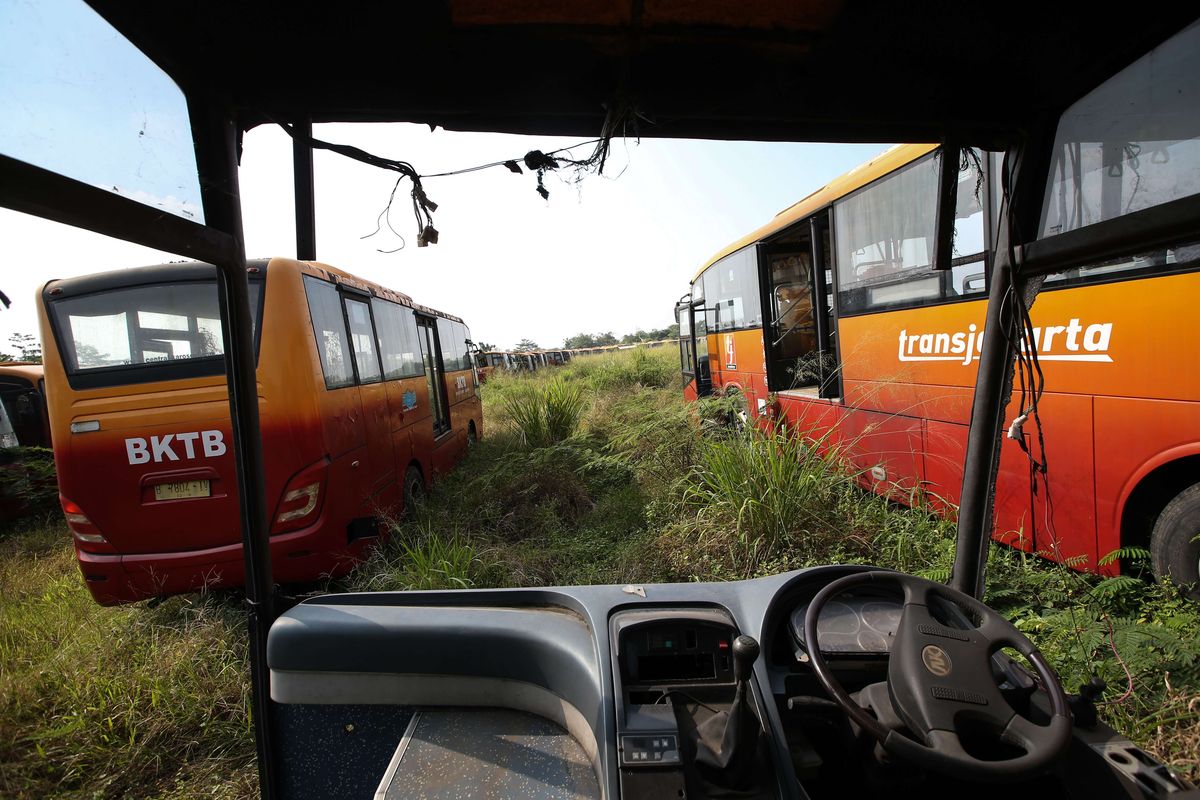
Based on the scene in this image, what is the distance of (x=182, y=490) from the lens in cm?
377

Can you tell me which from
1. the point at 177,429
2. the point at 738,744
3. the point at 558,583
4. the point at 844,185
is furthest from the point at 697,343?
the point at 738,744

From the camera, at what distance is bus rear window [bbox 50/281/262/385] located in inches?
151

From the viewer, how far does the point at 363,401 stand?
4785 millimetres

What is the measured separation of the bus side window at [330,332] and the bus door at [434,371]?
2.68 metres

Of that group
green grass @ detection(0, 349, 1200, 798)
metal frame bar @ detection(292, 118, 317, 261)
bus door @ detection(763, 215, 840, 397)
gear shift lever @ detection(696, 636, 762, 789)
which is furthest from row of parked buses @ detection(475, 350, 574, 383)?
gear shift lever @ detection(696, 636, 762, 789)

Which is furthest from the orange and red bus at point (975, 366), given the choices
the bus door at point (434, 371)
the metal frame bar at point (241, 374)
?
the bus door at point (434, 371)

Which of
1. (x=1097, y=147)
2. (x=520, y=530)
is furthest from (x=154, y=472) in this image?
(x=1097, y=147)

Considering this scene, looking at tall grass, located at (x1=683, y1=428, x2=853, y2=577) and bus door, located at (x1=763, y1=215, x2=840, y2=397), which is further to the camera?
bus door, located at (x1=763, y1=215, x2=840, y2=397)

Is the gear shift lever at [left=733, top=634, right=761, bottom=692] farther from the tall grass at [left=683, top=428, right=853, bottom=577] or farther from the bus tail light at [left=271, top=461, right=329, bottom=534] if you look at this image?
the bus tail light at [left=271, top=461, right=329, bottom=534]

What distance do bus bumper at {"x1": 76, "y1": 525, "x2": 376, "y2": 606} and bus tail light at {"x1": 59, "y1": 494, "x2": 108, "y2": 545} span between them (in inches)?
4.2

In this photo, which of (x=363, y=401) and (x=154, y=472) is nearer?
(x=154, y=472)

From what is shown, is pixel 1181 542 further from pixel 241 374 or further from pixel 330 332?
pixel 330 332

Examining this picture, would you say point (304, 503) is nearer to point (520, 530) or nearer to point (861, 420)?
point (520, 530)

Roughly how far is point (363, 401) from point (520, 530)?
188 centimetres
